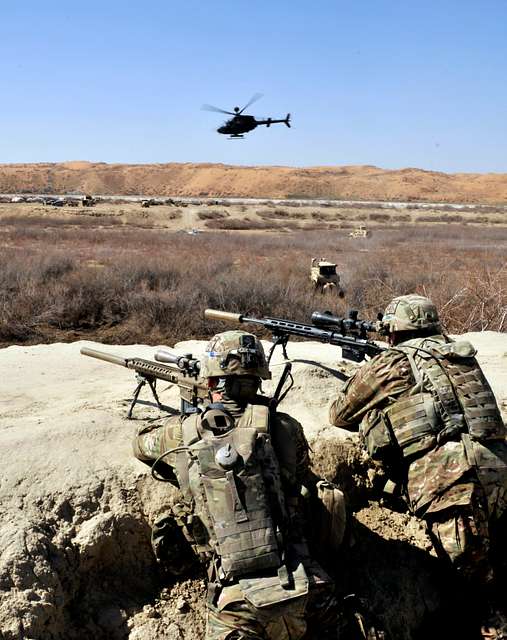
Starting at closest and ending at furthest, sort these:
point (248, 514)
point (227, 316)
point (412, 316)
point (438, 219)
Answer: point (248, 514) → point (412, 316) → point (227, 316) → point (438, 219)

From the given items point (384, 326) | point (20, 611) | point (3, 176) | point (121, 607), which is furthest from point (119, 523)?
point (3, 176)

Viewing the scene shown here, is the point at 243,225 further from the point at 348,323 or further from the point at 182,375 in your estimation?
the point at 182,375

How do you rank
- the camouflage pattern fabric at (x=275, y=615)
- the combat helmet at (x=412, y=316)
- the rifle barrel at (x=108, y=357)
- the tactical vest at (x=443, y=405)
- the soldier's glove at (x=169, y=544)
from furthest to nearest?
the rifle barrel at (x=108, y=357) < the combat helmet at (x=412, y=316) < the tactical vest at (x=443, y=405) < the soldier's glove at (x=169, y=544) < the camouflage pattern fabric at (x=275, y=615)

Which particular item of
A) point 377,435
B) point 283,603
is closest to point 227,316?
point 377,435

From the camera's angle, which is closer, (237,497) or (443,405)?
(237,497)

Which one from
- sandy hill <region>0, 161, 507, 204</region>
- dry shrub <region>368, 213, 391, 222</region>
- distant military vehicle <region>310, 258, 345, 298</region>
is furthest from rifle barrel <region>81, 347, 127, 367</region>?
sandy hill <region>0, 161, 507, 204</region>

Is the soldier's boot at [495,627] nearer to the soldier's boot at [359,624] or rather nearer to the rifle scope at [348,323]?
the soldier's boot at [359,624]

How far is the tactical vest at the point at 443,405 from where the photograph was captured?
12.5 ft

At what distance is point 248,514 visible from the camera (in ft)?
9.40

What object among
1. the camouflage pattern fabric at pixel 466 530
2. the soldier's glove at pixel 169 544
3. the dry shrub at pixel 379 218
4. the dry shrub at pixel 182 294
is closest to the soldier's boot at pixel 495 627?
the camouflage pattern fabric at pixel 466 530

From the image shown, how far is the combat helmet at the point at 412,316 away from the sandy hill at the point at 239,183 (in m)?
82.4

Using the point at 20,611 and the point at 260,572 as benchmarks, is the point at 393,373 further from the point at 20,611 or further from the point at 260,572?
the point at 20,611

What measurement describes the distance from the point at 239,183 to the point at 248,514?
302 ft

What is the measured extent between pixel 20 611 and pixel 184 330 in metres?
7.40
